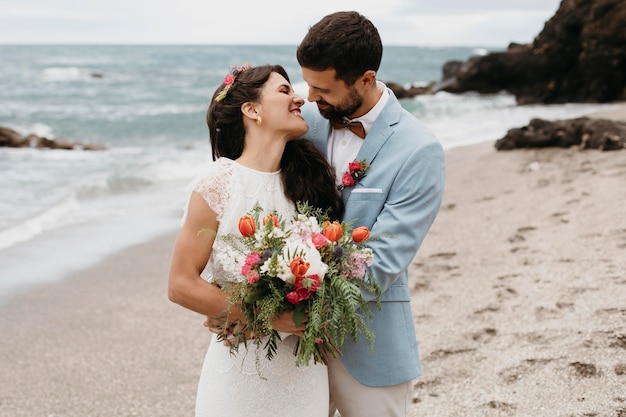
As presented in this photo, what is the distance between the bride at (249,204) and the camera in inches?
102

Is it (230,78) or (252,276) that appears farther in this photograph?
(230,78)

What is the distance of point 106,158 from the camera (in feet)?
55.4

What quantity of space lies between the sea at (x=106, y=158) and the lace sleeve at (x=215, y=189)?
133 millimetres

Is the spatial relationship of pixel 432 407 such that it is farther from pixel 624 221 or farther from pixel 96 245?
pixel 96 245

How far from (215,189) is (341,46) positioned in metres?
0.75

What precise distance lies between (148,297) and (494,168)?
6680 millimetres

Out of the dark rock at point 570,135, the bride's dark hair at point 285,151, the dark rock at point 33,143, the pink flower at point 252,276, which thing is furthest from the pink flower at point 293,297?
the dark rock at point 33,143

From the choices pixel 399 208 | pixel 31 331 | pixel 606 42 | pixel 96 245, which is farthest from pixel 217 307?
pixel 606 42

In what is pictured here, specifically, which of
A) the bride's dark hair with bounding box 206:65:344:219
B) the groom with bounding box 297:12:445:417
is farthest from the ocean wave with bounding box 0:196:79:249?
the groom with bounding box 297:12:445:417

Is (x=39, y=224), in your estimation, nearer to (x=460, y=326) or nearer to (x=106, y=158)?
(x=460, y=326)

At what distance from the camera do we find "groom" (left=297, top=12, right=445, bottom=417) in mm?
2688

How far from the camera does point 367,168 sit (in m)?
2.81

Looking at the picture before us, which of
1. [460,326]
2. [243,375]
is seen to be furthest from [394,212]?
[460,326]

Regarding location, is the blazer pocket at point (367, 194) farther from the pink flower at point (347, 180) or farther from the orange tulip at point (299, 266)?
the orange tulip at point (299, 266)
